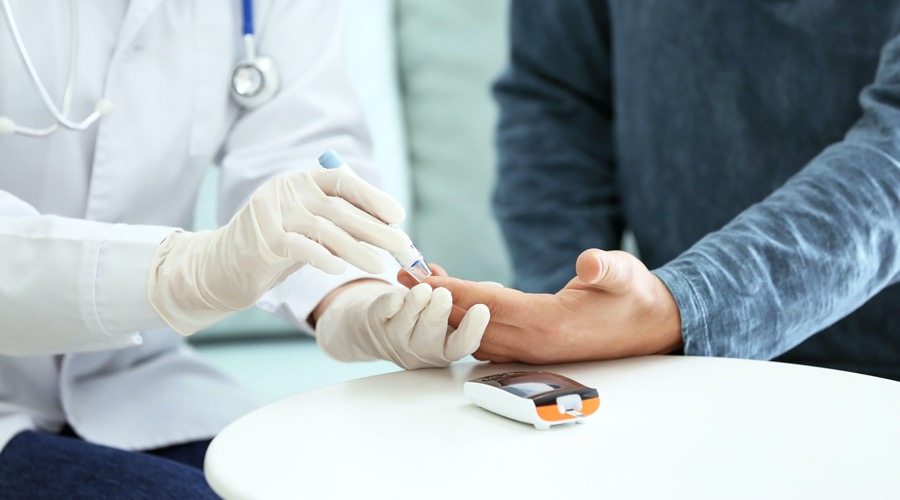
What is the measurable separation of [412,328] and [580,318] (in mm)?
144

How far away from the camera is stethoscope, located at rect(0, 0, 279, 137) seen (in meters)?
0.89

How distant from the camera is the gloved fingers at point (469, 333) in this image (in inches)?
29.3

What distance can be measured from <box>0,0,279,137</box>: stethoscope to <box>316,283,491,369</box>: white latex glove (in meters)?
0.33

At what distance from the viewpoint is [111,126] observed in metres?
0.99

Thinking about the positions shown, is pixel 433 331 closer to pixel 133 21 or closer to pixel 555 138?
pixel 133 21

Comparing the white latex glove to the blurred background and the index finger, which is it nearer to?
the index finger

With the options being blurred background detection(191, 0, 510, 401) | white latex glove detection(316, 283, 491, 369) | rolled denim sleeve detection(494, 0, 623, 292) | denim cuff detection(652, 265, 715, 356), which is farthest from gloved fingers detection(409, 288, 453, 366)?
blurred background detection(191, 0, 510, 401)

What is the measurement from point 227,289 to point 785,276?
51 centimetres

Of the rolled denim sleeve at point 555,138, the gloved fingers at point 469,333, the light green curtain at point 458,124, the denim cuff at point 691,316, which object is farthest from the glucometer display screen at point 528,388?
the light green curtain at point 458,124

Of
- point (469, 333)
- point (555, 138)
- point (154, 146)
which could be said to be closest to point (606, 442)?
point (469, 333)

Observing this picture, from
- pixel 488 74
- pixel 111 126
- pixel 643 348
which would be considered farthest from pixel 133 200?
pixel 488 74

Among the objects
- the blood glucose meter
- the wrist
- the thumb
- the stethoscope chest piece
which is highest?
the stethoscope chest piece

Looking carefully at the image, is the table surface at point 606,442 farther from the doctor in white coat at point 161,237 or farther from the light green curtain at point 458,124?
the light green curtain at point 458,124

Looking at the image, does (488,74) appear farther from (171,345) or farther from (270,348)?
(171,345)
